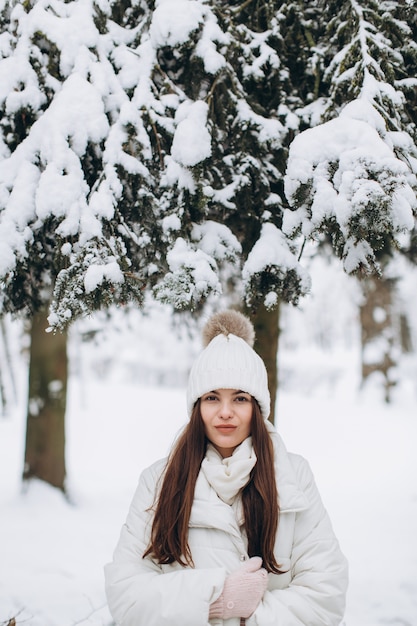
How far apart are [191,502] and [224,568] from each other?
10.2 inches

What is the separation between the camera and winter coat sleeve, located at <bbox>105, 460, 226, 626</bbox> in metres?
1.72

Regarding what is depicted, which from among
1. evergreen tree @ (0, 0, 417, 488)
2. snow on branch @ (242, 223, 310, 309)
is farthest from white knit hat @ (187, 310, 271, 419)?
snow on branch @ (242, 223, 310, 309)

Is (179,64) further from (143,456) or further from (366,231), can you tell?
(143,456)

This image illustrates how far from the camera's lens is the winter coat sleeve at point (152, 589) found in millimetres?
1718

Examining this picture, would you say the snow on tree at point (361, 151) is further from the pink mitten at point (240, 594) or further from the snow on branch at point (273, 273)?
the pink mitten at point (240, 594)

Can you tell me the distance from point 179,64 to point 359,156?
1536 mm

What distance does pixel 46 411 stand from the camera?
641cm

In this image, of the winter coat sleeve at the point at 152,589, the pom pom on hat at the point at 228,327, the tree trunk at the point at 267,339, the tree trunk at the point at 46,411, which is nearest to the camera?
the winter coat sleeve at the point at 152,589

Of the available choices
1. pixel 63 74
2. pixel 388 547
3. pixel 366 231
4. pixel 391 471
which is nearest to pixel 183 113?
pixel 63 74

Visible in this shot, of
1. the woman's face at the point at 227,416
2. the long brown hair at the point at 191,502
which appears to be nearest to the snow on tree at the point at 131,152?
the woman's face at the point at 227,416

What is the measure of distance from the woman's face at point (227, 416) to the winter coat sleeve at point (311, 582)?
1.18 ft

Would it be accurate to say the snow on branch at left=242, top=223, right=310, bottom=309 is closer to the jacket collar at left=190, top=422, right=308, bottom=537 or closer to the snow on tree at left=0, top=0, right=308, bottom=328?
the snow on tree at left=0, top=0, right=308, bottom=328

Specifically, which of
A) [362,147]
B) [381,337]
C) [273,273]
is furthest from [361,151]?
[381,337]

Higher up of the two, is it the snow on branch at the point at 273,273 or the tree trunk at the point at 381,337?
the tree trunk at the point at 381,337
